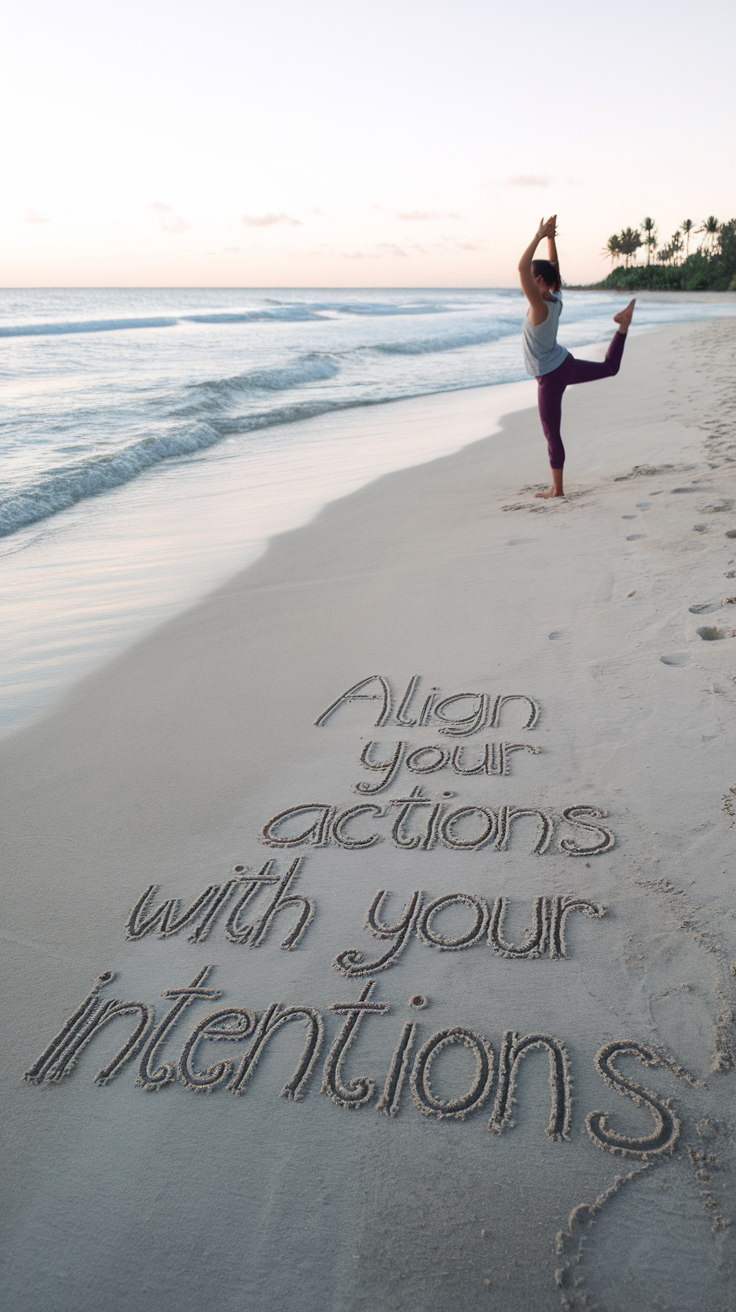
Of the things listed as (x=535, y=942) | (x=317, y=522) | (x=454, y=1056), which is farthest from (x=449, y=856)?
(x=317, y=522)

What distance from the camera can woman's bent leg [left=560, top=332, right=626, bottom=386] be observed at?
4824mm

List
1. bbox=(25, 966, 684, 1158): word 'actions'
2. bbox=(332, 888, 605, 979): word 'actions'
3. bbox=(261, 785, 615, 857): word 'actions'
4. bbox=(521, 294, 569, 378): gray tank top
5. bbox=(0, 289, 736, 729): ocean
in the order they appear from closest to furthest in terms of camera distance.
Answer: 1. bbox=(25, 966, 684, 1158): word 'actions'
2. bbox=(332, 888, 605, 979): word 'actions'
3. bbox=(261, 785, 615, 857): word 'actions'
4. bbox=(0, 289, 736, 729): ocean
5. bbox=(521, 294, 569, 378): gray tank top

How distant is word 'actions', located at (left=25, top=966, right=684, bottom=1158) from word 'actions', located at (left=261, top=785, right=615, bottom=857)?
21.7 inches

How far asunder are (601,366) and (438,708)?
3190 millimetres

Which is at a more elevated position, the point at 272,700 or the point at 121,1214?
the point at 272,700

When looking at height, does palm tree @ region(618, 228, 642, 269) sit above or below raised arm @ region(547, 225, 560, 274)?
above

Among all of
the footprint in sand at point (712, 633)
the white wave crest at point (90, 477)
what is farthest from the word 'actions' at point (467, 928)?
the white wave crest at point (90, 477)

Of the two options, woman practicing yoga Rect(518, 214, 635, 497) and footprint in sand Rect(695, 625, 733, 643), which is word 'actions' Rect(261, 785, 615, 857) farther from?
woman practicing yoga Rect(518, 214, 635, 497)

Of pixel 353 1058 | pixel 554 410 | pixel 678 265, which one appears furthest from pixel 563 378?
pixel 678 265

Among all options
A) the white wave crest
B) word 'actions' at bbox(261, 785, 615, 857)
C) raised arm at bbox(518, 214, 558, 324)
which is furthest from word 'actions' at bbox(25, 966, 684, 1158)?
the white wave crest

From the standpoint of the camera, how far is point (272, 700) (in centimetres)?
321

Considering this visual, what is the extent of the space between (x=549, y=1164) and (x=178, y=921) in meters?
1.15

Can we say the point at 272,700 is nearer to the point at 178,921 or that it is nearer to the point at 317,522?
the point at 178,921

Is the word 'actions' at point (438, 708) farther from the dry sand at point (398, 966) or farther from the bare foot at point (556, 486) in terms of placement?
the bare foot at point (556, 486)
